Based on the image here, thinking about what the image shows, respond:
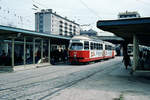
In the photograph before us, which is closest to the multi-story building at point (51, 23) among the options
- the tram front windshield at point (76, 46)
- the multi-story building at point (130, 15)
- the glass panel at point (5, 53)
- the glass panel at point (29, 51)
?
the multi-story building at point (130, 15)

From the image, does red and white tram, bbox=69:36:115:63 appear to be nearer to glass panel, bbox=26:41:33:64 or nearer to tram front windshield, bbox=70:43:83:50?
tram front windshield, bbox=70:43:83:50

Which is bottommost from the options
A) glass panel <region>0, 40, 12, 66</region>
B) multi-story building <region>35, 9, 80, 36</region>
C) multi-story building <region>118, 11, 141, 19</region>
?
glass panel <region>0, 40, 12, 66</region>

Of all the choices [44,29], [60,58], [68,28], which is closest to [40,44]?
[60,58]

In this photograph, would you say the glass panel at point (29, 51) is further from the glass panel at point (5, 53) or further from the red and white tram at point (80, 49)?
the red and white tram at point (80, 49)

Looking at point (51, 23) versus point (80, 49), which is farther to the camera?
point (51, 23)

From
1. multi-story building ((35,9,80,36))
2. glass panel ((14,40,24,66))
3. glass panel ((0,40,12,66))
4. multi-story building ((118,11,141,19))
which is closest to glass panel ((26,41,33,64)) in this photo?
glass panel ((14,40,24,66))

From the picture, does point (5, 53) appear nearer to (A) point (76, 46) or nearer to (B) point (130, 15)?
(A) point (76, 46)

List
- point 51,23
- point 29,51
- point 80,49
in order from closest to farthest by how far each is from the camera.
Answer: point 29,51 < point 80,49 < point 51,23

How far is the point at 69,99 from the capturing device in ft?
23.5

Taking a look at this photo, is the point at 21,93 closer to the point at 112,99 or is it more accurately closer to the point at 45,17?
the point at 112,99

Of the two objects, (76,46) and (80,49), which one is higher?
(76,46)

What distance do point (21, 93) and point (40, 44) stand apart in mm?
14358

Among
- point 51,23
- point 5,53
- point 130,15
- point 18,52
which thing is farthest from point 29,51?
point 130,15

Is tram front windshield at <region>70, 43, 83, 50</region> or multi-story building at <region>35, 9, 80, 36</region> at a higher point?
multi-story building at <region>35, 9, 80, 36</region>
